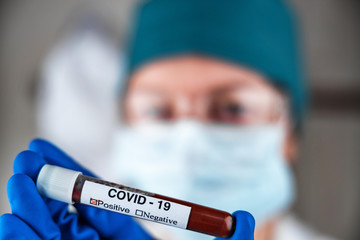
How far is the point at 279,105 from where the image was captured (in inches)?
33.7

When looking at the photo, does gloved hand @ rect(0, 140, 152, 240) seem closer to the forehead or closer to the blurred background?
the forehead

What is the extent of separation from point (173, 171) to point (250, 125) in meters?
0.24

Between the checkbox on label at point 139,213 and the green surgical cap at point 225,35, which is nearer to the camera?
the checkbox on label at point 139,213

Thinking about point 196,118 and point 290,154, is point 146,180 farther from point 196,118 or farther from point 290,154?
point 290,154

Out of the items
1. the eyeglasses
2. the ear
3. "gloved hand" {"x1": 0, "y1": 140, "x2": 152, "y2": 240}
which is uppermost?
the eyeglasses

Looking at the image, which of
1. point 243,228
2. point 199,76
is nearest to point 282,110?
point 199,76

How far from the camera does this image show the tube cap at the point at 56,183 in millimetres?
315

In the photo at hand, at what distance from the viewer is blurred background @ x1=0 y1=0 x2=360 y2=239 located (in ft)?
3.76

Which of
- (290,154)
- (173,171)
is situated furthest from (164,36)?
(290,154)

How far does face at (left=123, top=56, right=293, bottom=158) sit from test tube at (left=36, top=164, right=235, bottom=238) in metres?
0.48

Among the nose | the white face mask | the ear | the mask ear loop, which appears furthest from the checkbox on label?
the ear

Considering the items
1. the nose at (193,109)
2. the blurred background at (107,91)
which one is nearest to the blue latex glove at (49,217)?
the nose at (193,109)

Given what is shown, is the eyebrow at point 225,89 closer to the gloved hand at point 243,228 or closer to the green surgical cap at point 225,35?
the green surgical cap at point 225,35

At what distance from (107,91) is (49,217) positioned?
2.93 feet
